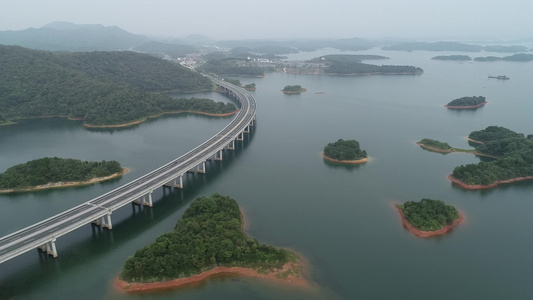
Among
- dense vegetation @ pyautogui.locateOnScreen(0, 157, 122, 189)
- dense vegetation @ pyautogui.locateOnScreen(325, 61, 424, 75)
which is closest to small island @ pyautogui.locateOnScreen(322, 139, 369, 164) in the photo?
dense vegetation @ pyautogui.locateOnScreen(0, 157, 122, 189)

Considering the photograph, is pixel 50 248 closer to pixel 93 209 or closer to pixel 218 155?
pixel 93 209

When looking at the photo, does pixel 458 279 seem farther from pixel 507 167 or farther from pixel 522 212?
pixel 507 167

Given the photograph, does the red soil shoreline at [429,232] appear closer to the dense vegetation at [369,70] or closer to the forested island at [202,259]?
the forested island at [202,259]

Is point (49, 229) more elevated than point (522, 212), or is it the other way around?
point (49, 229)

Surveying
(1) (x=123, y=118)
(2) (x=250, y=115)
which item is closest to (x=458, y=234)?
(2) (x=250, y=115)

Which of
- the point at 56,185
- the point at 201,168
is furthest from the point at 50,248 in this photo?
the point at 201,168

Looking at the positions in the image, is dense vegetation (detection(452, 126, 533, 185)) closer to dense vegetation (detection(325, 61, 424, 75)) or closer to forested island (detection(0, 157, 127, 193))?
forested island (detection(0, 157, 127, 193))
